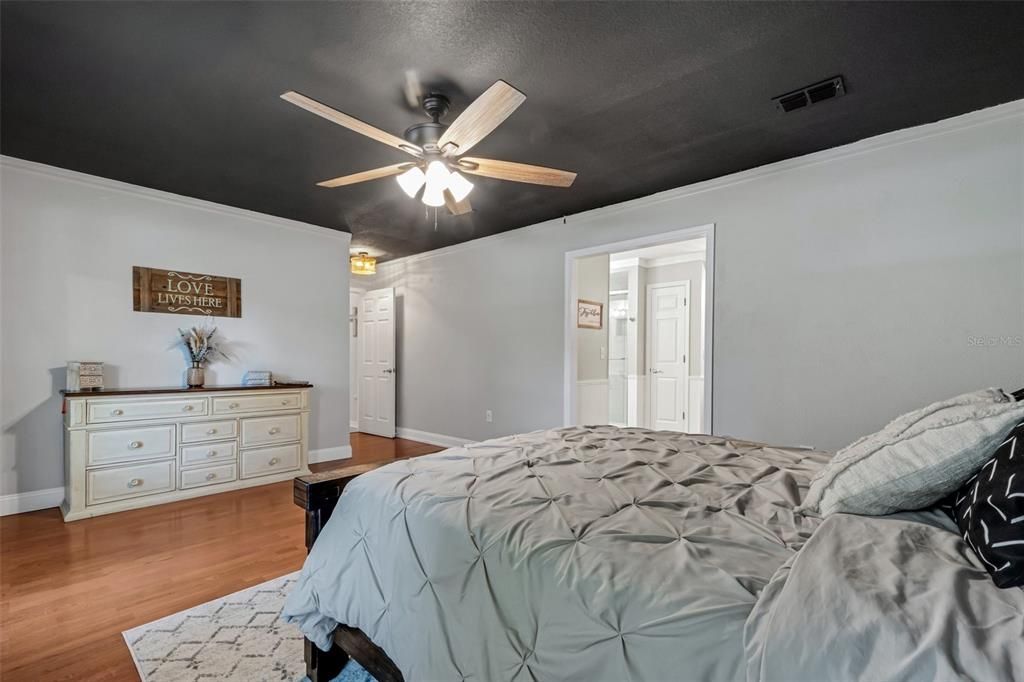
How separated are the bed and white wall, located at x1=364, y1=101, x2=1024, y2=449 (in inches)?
60.3

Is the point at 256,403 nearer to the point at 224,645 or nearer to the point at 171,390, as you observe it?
the point at 171,390

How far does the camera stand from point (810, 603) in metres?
0.77

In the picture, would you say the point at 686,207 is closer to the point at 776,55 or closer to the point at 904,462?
the point at 776,55

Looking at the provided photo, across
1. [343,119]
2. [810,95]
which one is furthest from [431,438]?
[810,95]

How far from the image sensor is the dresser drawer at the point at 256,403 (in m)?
3.82

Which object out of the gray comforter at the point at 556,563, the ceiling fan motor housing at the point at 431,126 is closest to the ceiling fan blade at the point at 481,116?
the ceiling fan motor housing at the point at 431,126

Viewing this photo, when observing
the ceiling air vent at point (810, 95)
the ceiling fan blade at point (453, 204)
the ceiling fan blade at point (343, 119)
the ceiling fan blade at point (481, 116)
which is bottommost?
the ceiling fan blade at point (453, 204)

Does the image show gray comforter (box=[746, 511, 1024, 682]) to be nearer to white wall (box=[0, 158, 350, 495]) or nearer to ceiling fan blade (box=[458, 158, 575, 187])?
ceiling fan blade (box=[458, 158, 575, 187])

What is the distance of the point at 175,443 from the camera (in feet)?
11.7

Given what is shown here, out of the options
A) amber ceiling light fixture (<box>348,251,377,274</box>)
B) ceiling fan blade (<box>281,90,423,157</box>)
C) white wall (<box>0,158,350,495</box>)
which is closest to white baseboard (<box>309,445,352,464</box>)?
white wall (<box>0,158,350,495</box>)

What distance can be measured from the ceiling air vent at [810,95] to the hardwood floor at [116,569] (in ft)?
11.7

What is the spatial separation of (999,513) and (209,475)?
4.48 metres

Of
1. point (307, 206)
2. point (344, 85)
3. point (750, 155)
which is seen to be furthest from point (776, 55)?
point (307, 206)

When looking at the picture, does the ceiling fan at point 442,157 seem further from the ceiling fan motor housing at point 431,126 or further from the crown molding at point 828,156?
the crown molding at point 828,156
